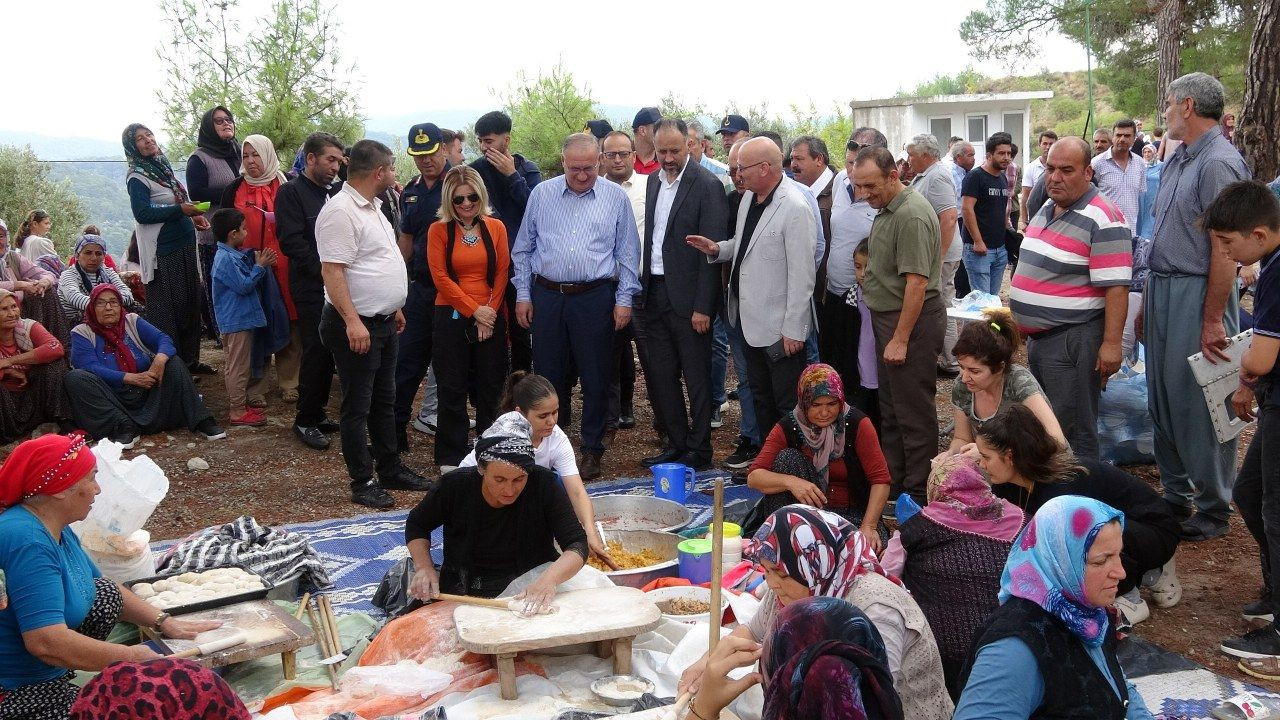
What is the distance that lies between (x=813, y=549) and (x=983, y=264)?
7.23 meters

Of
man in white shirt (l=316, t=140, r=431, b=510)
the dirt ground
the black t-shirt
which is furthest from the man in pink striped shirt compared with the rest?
the black t-shirt

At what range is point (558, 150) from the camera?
1402 cm

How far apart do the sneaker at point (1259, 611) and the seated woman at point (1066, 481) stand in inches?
24.3

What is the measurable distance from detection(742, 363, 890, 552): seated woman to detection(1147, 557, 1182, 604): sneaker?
107 centimetres

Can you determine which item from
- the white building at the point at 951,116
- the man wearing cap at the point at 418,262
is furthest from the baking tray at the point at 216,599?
the white building at the point at 951,116

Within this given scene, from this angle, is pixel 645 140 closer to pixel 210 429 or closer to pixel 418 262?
pixel 418 262

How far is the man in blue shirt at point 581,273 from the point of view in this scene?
609 centimetres

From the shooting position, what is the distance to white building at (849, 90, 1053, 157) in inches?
1079

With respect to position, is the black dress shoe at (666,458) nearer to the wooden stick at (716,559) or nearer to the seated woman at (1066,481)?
the seated woman at (1066,481)

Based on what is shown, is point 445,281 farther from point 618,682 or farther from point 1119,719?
point 1119,719

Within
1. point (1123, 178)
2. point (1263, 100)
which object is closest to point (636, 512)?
point (1263, 100)

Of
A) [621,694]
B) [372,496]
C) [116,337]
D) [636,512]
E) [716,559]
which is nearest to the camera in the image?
[716,559]

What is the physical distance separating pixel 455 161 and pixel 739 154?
9.74ft

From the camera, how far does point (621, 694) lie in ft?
10.5
